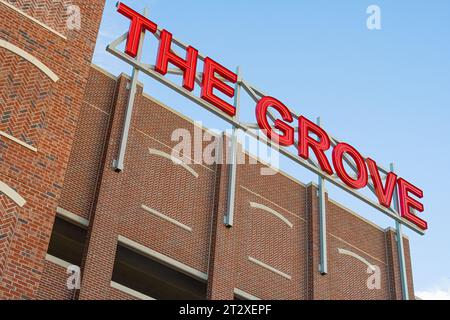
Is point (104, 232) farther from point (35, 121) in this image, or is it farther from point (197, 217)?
point (35, 121)

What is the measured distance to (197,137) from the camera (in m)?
27.0

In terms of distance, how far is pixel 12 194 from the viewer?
50.7ft

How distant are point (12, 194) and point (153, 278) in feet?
42.9

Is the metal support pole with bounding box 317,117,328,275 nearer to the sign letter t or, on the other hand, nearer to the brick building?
the brick building

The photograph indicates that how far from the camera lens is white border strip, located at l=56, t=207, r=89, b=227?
2161 centimetres

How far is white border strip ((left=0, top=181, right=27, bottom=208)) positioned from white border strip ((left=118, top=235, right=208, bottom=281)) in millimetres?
7370

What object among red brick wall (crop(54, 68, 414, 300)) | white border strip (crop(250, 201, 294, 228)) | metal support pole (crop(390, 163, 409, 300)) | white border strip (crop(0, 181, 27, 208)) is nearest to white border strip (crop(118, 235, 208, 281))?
red brick wall (crop(54, 68, 414, 300))

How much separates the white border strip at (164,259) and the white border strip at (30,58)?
6669 mm

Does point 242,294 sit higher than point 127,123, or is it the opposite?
point 127,123

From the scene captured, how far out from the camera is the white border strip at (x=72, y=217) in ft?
70.9

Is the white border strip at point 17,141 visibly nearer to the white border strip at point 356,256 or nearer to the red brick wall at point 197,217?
the red brick wall at point 197,217

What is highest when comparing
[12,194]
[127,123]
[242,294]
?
[127,123]

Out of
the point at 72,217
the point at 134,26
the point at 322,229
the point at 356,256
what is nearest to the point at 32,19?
the point at 72,217

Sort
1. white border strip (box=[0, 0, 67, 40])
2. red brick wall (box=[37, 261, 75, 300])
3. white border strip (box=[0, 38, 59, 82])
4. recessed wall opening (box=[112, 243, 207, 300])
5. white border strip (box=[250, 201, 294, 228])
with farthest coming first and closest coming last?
white border strip (box=[250, 201, 294, 228])
recessed wall opening (box=[112, 243, 207, 300])
red brick wall (box=[37, 261, 75, 300])
white border strip (box=[0, 0, 67, 40])
white border strip (box=[0, 38, 59, 82])
